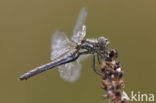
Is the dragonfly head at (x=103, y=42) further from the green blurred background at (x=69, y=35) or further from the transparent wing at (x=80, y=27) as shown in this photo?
the green blurred background at (x=69, y=35)

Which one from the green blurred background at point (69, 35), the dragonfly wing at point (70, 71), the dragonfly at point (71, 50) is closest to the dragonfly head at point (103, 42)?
the dragonfly at point (71, 50)

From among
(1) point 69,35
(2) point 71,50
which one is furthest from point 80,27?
(1) point 69,35

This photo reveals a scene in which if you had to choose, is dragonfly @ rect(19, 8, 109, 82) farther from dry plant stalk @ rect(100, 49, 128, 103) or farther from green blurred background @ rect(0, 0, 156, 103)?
green blurred background @ rect(0, 0, 156, 103)

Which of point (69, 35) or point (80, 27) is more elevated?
point (69, 35)

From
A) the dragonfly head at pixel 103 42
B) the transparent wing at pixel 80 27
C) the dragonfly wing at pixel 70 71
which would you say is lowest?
the dragonfly wing at pixel 70 71

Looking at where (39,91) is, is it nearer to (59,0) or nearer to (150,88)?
(150,88)

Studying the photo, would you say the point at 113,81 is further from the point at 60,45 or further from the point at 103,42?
the point at 60,45
